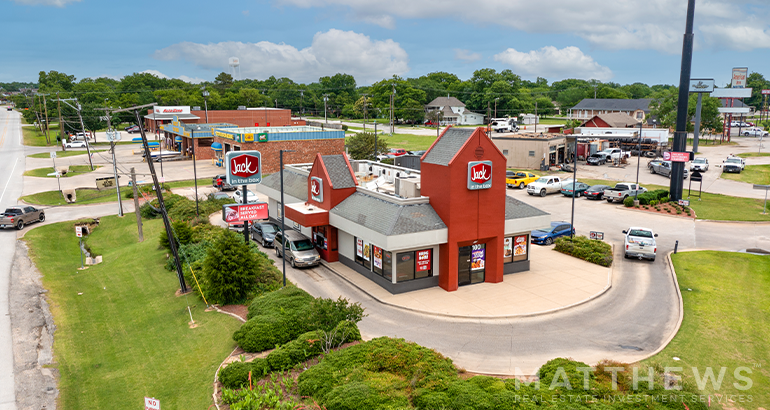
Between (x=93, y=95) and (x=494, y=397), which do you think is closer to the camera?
(x=494, y=397)

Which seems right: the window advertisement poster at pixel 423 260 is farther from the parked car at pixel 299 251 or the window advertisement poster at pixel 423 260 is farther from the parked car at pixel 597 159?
the parked car at pixel 597 159

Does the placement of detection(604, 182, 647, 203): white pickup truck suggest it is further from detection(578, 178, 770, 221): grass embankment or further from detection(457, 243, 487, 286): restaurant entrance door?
detection(457, 243, 487, 286): restaurant entrance door

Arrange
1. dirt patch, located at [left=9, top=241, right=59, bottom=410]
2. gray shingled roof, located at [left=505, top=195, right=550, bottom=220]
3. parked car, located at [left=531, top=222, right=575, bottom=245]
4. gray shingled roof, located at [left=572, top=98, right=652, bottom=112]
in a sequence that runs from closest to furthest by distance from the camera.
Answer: dirt patch, located at [left=9, top=241, right=59, bottom=410], gray shingled roof, located at [left=505, top=195, right=550, bottom=220], parked car, located at [left=531, top=222, right=575, bottom=245], gray shingled roof, located at [left=572, top=98, right=652, bottom=112]

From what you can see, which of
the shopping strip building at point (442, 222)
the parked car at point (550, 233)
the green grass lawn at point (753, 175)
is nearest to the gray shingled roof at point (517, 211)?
the shopping strip building at point (442, 222)

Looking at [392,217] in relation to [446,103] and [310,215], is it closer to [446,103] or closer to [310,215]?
[310,215]

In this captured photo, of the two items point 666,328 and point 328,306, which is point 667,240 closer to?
point 666,328

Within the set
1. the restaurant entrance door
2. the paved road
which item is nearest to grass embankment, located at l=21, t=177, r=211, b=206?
the paved road

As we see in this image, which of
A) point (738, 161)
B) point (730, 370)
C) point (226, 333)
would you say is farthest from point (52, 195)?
point (738, 161)
